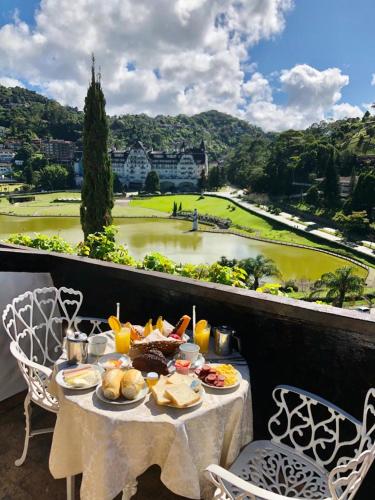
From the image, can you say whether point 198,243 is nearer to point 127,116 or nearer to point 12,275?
point 12,275

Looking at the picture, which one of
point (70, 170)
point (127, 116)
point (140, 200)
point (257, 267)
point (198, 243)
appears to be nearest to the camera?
point (257, 267)

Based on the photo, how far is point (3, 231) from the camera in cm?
3325

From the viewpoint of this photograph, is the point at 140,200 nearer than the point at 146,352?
No

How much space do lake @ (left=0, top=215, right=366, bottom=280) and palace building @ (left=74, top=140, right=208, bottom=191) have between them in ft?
92.4

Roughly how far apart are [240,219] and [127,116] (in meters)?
95.4

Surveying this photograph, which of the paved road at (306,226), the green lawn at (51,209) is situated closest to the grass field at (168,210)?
the green lawn at (51,209)

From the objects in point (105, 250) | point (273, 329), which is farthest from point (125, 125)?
point (273, 329)

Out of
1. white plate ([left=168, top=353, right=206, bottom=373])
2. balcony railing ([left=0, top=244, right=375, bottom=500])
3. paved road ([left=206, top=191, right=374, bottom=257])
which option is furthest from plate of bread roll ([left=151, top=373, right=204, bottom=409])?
paved road ([left=206, top=191, right=374, bottom=257])

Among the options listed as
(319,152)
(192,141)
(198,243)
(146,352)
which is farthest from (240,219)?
(192,141)

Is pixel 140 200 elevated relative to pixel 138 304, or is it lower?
lower

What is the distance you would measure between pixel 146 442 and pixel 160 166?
232 ft

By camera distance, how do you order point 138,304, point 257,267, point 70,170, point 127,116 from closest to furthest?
1. point 138,304
2. point 257,267
3. point 70,170
4. point 127,116

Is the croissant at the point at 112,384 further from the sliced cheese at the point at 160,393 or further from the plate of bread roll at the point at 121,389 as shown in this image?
the sliced cheese at the point at 160,393

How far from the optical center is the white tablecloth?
1286 millimetres
